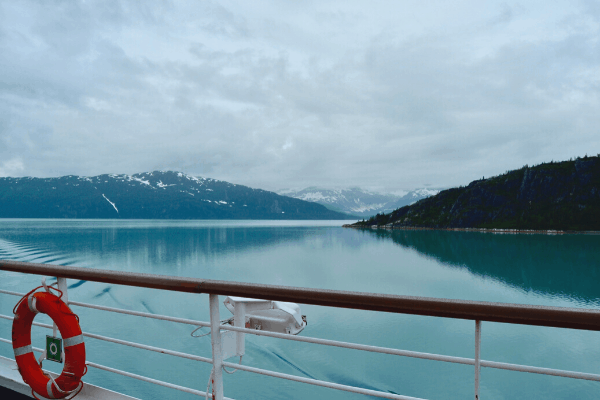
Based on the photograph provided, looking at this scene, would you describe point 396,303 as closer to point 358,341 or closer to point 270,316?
point 270,316

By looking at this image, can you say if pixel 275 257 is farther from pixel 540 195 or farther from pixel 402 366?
pixel 540 195

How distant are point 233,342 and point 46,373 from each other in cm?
125

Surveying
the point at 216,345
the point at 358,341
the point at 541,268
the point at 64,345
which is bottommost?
the point at 541,268

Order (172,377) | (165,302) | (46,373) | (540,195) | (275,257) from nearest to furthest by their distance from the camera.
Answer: (46,373)
(172,377)
(165,302)
(275,257)
(540,195)

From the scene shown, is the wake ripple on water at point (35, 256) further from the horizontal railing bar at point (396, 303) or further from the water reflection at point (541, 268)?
the water reflection at point (541, 268)

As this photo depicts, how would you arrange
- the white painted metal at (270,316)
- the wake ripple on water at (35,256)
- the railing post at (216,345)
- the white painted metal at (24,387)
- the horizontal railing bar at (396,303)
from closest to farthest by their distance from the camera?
1. the horizontal railing bar at (396,303)
2. the railing post at (216,345)
3. the white painted metal at (24,387)
4. the white painted metal at (270,316)
5. the wake ripple on water at (35,256)

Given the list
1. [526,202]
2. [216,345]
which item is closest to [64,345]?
[216,345]

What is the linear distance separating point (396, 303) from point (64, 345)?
5.36ft

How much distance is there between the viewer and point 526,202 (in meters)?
94.6

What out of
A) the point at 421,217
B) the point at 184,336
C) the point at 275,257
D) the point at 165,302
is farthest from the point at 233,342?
the point at 421,217

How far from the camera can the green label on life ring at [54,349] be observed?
1995 mm

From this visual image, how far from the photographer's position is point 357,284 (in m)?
22.4

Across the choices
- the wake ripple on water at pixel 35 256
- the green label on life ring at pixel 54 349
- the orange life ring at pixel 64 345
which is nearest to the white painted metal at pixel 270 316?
the green label on life ring at pixel 54 349

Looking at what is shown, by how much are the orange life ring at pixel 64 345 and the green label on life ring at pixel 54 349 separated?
85 millimetres
